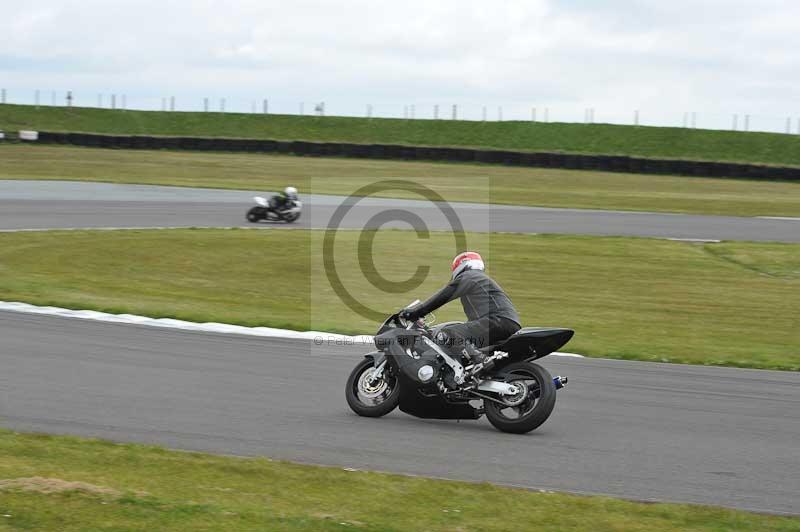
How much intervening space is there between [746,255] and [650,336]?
10598 mm

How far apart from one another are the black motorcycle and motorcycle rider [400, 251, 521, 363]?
4.6 inches

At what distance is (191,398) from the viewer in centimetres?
1031

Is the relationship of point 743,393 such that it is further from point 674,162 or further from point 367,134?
point 367,134

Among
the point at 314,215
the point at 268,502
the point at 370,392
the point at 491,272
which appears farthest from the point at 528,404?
the point at 314,215

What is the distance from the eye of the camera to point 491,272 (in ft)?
73.2

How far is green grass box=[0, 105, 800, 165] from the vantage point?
214ft

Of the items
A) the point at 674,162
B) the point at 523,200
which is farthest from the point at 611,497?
the point at 674,162

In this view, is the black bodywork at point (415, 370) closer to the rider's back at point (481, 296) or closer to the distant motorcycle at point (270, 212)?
the rider's back at point (481, 296)

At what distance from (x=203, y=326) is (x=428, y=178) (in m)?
32.9

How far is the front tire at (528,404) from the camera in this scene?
359 inches

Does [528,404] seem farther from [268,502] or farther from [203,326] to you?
[203,326]

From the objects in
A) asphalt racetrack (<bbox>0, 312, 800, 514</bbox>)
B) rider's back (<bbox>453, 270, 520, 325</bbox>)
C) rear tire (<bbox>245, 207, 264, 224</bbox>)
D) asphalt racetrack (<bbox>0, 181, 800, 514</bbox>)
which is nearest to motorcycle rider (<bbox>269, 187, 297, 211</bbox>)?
rear tire (<bbox>245, 207, 264, 224</bbox>)

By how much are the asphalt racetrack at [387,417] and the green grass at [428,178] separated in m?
26.4

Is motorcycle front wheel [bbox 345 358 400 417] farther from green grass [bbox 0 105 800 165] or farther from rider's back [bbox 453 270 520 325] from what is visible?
green grass [bbox 0 105 800 165]
